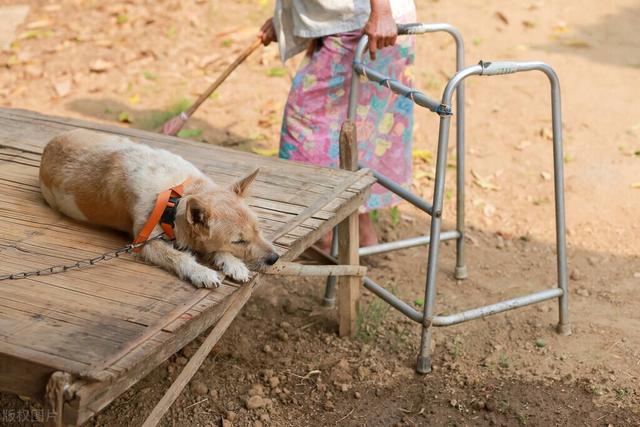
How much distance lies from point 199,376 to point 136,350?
1.43 metres

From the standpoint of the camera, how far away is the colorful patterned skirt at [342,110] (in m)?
4.32

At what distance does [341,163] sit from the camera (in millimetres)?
3988

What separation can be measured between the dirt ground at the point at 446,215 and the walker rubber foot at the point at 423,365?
0.04 metres

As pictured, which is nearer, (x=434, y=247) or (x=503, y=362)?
(x=434, y=247)

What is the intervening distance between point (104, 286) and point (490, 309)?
1901 mm

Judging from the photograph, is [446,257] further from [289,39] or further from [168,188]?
[168,188]

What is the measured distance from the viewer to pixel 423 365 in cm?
392

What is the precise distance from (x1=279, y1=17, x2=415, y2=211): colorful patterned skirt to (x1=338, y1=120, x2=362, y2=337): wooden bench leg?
524mm

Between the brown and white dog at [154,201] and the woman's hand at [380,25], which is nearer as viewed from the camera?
the brown and white dog at [154,201]

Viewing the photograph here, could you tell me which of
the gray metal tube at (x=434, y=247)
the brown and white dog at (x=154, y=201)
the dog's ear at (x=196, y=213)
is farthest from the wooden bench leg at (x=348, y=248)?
the dog's ear at (x=196, y=213)

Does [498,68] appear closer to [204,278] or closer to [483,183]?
[204,278]

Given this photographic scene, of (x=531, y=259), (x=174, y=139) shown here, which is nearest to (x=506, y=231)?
(x=531, y=259)

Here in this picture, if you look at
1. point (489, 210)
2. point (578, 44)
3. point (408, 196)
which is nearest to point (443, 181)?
point (408, 196)

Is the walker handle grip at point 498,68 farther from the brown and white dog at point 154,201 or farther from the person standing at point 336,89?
the brown and white dog at point 154,201
